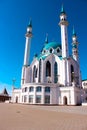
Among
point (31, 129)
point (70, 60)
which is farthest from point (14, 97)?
point (31, 129)

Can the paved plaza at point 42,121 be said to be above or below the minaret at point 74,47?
below

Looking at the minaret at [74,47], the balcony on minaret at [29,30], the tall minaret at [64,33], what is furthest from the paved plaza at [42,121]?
the balcony on minaret at [29,30]

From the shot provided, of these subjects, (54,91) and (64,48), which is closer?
(54,91)

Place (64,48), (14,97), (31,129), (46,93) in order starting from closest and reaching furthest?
1. (31,129)
2. (46,93)
3. (64,48)
4. (14,97)

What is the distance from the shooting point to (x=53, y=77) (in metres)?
56.6

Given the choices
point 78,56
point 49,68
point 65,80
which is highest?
point 78,56

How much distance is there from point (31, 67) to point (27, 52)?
785 centimetres

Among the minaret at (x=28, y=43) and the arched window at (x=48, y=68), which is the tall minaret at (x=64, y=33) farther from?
the minaret at (x=28, y=43)

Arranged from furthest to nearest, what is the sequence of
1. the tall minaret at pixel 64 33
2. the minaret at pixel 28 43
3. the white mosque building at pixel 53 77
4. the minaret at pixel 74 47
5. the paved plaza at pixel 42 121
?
the minaret at pixel 74 47 → the minaret at pixel 28 43 → the tall minaret at pixel 64 33 → the white mosque building at pixel 53 77 → the paved plaza at pixel 42 121

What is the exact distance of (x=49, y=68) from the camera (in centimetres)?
5938

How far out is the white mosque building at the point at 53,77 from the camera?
153ft

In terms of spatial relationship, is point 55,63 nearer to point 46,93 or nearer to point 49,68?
point 49,68

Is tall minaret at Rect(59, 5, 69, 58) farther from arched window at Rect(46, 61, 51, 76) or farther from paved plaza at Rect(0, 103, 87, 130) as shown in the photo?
paved plaza at Rect(0, 103, 87, 130)

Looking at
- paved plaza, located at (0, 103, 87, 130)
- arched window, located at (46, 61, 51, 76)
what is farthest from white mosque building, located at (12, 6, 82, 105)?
paved plaza, located at (0, 103, 87, 130)
